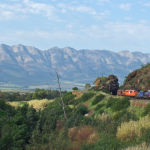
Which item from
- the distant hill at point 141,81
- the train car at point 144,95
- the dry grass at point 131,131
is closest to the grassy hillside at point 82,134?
the dry grass at point 131,131

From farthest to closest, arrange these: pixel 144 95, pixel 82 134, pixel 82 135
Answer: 1. pixel 144 95
2. pixel 82 134
3. pixel 82 135

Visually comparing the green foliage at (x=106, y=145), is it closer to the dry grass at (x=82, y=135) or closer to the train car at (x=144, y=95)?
the dry grass at (x=82, y=135)

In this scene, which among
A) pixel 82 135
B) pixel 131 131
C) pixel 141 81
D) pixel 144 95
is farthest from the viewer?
pixel 141 81

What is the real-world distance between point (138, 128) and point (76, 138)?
5.30m

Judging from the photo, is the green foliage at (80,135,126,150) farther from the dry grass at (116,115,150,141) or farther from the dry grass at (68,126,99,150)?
the dry grass at (68,126,99,150)

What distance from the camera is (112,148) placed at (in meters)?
11.4

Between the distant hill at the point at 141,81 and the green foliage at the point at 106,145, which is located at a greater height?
the distant hill at the point at 141,81

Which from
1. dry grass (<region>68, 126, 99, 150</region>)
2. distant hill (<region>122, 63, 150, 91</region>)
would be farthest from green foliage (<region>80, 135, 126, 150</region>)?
distant hill (<region>122, 63, 150, 91</region>)

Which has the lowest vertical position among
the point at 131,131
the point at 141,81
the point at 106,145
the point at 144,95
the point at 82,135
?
the point at 82,135

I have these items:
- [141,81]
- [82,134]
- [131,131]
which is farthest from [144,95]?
[131,131]

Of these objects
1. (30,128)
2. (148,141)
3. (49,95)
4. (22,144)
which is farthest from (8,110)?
(49,95)

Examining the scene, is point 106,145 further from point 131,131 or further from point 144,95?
point 144,95

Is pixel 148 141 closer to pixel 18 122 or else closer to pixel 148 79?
pixel 18 122

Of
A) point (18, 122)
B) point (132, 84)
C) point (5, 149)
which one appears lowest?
point (5, 149)
